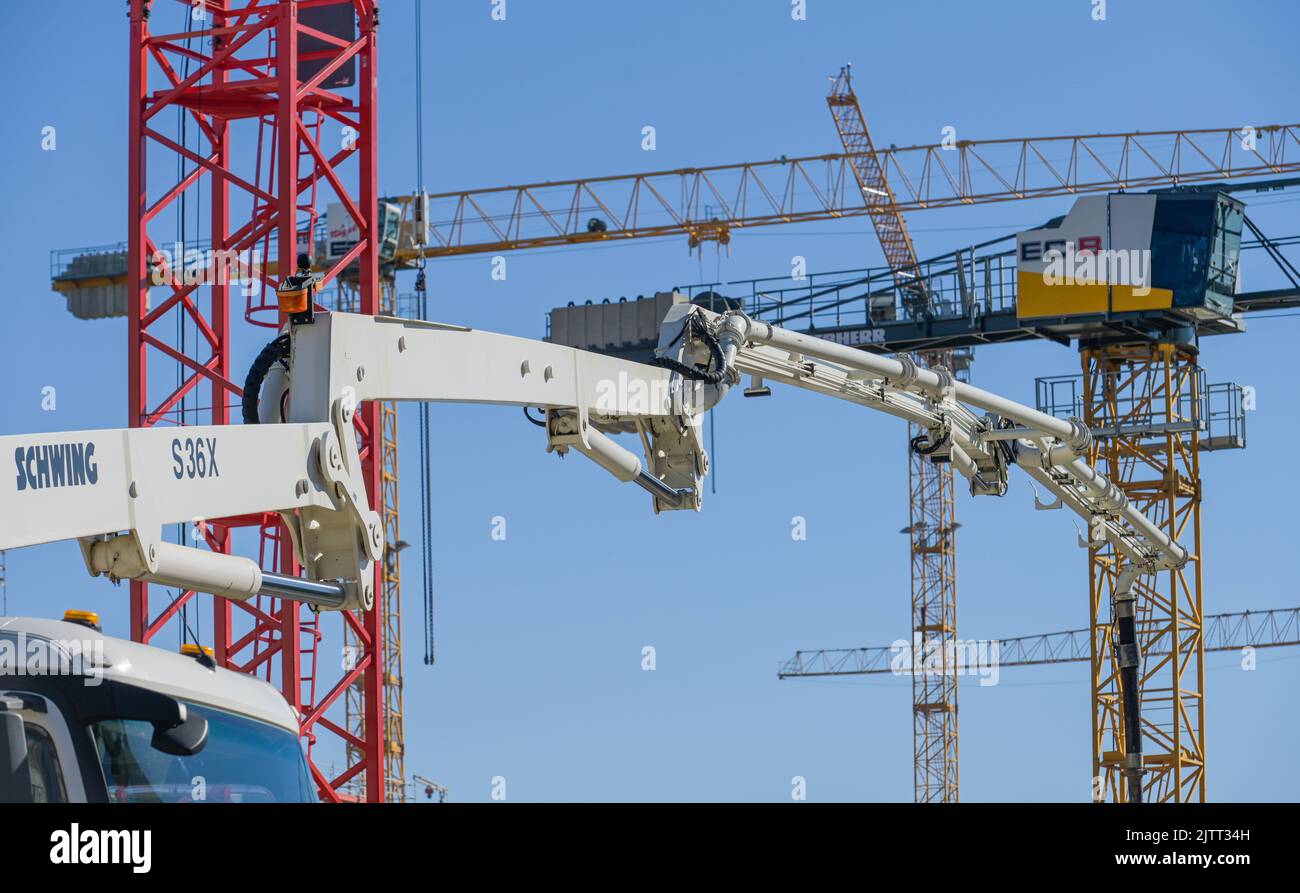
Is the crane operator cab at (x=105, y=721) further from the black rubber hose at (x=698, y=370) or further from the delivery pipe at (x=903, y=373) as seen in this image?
the delivery pipe at (x=903, y=373)

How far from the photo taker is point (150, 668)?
11.8m

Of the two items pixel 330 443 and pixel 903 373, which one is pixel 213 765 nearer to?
pixel 330 443

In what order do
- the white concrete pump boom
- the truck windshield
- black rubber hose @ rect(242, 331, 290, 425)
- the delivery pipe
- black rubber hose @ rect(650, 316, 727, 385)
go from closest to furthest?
the white concrete pump boom
the truck windshield
black rubber hose @ rect(242, 331, 290, 425)
black rubber hose @ rect(650, 316, 727, 385)
the delivery pipe

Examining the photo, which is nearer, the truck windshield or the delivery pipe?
the truck windshield

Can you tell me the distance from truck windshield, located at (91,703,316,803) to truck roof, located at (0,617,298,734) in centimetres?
8

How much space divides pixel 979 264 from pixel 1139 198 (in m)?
6.76

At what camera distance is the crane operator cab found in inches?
441

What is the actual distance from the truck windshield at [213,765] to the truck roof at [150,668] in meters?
0.08

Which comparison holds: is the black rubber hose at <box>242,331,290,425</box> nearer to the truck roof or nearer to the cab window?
the truck roof

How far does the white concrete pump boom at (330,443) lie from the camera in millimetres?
11102

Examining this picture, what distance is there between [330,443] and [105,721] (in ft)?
7.98

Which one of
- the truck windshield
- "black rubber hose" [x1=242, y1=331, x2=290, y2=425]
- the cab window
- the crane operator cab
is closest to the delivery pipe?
"black rubber hose" [x1=242, y1=331, x2=290, y2=425]

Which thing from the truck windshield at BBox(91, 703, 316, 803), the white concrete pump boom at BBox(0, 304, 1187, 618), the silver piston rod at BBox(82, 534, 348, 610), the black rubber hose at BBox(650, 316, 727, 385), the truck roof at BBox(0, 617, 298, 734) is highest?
the black rubber hose at BBox(650, 316, 727, 385)

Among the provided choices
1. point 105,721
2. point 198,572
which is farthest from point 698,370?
point 105,721
